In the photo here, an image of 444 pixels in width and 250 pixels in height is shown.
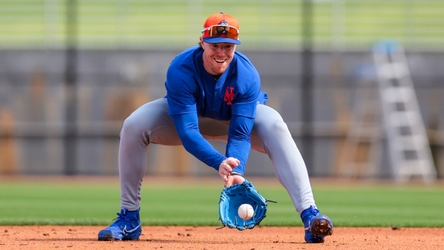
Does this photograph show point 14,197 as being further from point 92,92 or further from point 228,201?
point 228,201

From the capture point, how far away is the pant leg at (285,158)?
490 centimetres

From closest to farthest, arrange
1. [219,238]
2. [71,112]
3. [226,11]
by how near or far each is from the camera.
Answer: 1. [219,238]
2. [71,112]
3. [226,11]

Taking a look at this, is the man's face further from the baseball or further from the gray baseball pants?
the baseball

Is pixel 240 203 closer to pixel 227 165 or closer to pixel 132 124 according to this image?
pixel 227 165

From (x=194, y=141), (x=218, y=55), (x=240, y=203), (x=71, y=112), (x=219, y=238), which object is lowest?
(x=219, y=238)

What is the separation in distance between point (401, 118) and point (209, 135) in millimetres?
10516

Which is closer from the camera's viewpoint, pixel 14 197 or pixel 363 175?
pixel 14 197

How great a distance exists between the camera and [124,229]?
5188 millimetres

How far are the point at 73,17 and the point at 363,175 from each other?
253 inches

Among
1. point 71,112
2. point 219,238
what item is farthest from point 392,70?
point 219,238

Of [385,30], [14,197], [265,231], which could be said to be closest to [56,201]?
[14,197]

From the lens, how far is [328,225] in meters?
4.73

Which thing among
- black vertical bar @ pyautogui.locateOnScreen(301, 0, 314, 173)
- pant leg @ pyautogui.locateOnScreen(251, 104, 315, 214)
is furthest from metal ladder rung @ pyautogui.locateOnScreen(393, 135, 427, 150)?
pant leg @ pyautogui.locateOnScreen(251, 104, 315, 214)

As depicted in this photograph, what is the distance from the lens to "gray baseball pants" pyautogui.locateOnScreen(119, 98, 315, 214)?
4918 mm
